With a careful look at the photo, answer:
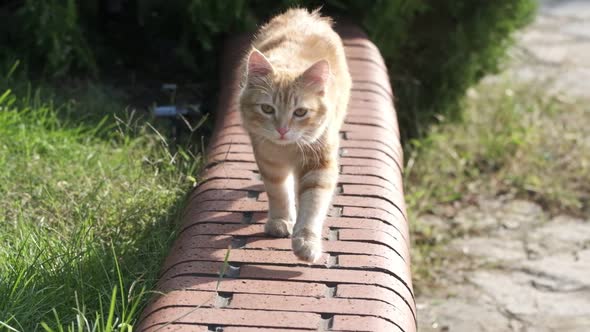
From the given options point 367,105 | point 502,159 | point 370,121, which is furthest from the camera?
point 502,159

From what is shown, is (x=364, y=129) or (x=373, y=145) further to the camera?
(x=364, y=129)

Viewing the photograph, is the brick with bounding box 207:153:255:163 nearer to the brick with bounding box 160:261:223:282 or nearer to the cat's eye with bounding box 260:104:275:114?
the cat's eye with bounding box 260:104:275:114

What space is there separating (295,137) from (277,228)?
0.34 m

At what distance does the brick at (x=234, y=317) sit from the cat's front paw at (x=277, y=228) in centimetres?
58

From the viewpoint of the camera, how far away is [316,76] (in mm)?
3623

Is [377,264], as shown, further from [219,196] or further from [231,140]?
[231,140]

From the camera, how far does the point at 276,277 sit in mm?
3340

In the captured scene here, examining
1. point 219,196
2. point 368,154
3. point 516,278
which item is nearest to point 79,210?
point 219,196

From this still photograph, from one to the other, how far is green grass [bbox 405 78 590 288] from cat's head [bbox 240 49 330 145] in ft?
5.42

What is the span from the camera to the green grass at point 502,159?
5586mm

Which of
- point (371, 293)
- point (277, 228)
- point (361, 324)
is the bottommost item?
point (361, 324)

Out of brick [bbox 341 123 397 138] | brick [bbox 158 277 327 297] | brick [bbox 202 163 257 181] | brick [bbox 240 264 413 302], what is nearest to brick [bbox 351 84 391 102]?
brick [bbox 341 123 397 138]

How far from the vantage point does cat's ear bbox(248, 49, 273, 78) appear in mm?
3609

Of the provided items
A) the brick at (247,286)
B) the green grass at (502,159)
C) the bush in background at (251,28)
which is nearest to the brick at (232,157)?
the brick at (247,286)
